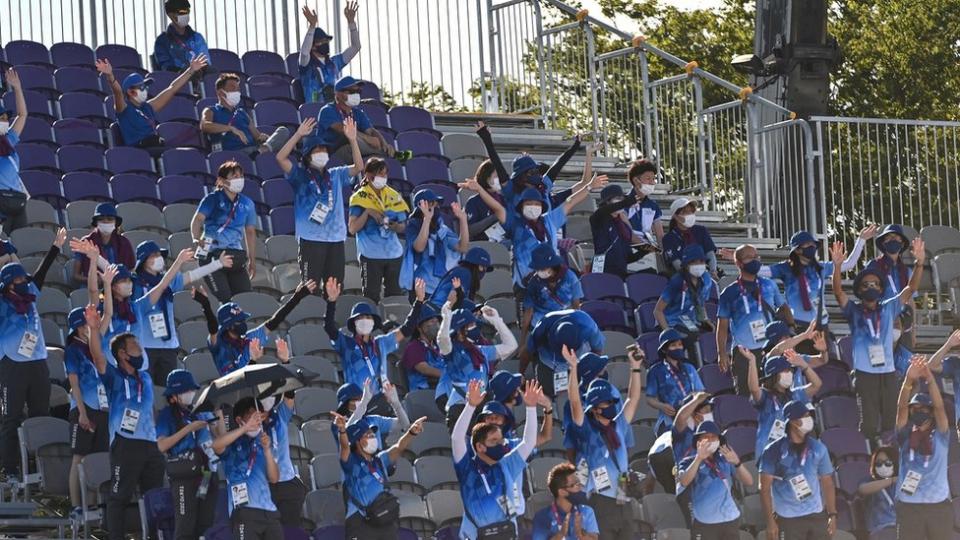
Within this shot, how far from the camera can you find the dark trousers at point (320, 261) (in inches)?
762

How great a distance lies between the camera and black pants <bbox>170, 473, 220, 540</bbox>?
1617 centimetres

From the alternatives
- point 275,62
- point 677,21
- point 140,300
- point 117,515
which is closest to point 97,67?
point 275,62

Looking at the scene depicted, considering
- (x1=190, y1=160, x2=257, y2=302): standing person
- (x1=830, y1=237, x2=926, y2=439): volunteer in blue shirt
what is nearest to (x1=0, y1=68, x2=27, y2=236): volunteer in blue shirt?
(x1=190, y1=160, x2=257, y2=302): standing person

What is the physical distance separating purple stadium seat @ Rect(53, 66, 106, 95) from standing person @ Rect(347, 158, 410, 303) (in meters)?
4.07

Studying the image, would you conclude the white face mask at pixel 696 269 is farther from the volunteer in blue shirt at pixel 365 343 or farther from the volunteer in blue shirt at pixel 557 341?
the volunteer in blue shirt at pixel 365 343

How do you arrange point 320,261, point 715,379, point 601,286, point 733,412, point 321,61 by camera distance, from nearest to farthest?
point 733,412 < point 715,379 < point 320,261 < point 601,286 < point 321,61

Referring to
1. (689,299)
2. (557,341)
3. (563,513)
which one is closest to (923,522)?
(689,299)

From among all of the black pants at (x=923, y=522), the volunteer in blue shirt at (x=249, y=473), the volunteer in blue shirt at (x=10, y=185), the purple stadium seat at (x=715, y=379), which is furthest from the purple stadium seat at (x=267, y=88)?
the black pants at (x=923, y=522)

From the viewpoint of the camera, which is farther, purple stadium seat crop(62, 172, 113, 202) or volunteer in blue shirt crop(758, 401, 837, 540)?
purple stadium seat crop(62, 172, 113, 202)

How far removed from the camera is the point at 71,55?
911 inches

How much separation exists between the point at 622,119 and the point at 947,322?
4.68 metres

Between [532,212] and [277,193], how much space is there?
268cm

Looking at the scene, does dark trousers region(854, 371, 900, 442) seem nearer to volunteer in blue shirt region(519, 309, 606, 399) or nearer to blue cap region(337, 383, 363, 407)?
volunteer in blue shirt region(519, 309, 606, 399)

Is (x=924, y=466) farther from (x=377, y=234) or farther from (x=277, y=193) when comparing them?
(x=277, y=193)
